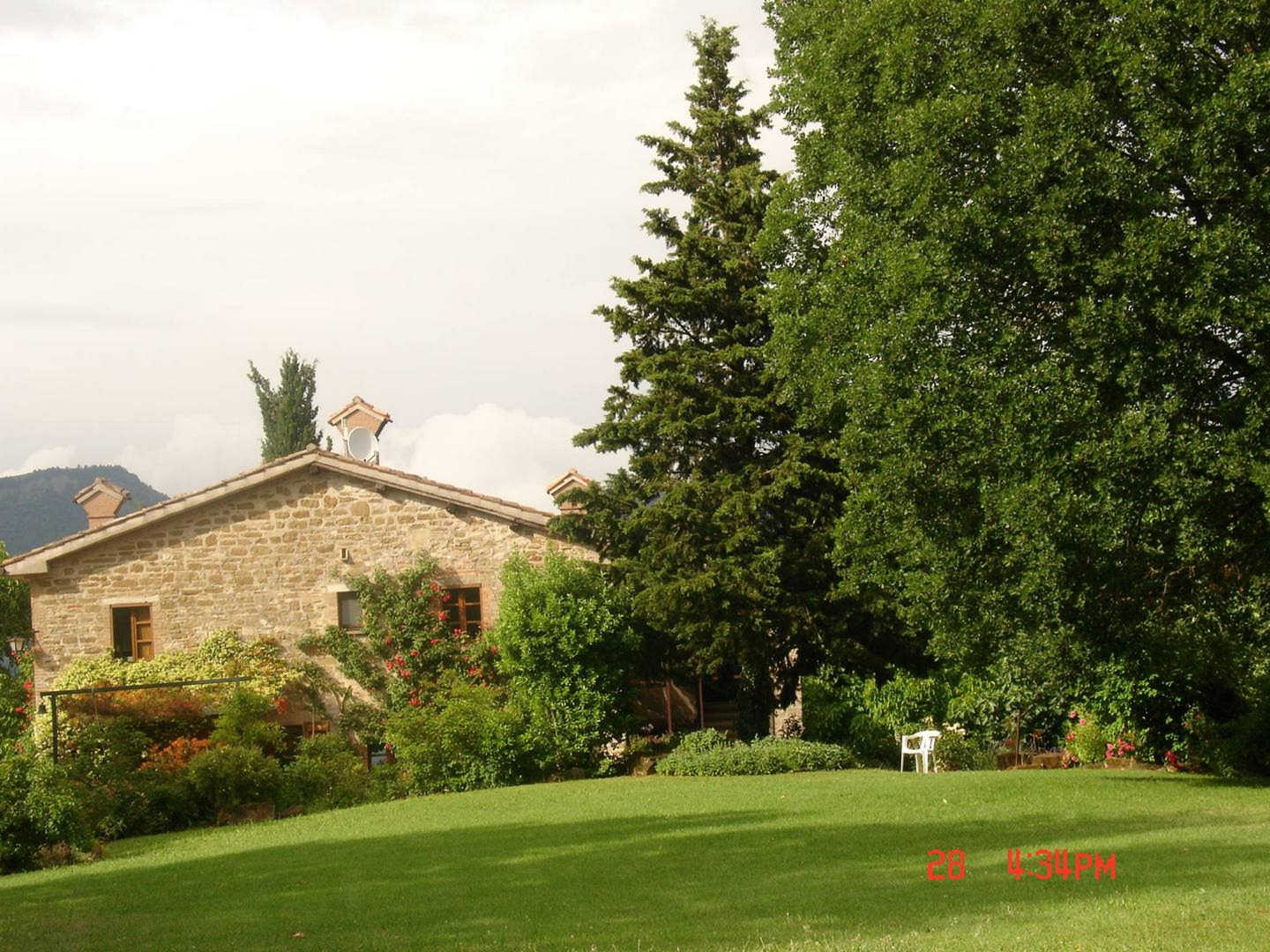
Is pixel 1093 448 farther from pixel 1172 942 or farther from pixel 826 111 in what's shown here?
pixel 1172 942

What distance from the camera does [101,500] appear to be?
28.7m

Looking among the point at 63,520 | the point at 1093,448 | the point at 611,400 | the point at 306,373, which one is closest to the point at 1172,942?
the point at 1093,448

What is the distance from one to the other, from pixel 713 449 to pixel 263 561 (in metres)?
8.76

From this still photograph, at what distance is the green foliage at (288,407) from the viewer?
51.5 meters

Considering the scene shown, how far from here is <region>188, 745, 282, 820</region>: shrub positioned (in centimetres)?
1947

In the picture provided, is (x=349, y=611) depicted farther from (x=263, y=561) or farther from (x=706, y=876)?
(x=706, y=876)

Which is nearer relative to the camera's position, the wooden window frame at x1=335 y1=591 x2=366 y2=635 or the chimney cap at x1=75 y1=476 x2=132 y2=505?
the wooden window frame at x1=335 y1=591 x2=366 y2=635

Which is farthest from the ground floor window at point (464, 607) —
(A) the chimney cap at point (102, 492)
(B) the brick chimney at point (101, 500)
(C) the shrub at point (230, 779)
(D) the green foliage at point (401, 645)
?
(A) the chimney cap at point (102, 492)

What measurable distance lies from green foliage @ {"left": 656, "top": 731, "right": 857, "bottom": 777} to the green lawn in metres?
2.48

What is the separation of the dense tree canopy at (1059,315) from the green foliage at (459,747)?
7.92 m

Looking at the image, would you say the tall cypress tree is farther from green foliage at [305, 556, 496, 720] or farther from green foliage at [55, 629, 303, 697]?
green foliage at [55, 629, 303, 697]

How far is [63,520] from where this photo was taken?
163 m

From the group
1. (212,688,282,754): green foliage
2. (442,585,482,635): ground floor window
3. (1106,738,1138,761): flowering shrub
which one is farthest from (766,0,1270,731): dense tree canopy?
(212,688,282,754): green foliage
